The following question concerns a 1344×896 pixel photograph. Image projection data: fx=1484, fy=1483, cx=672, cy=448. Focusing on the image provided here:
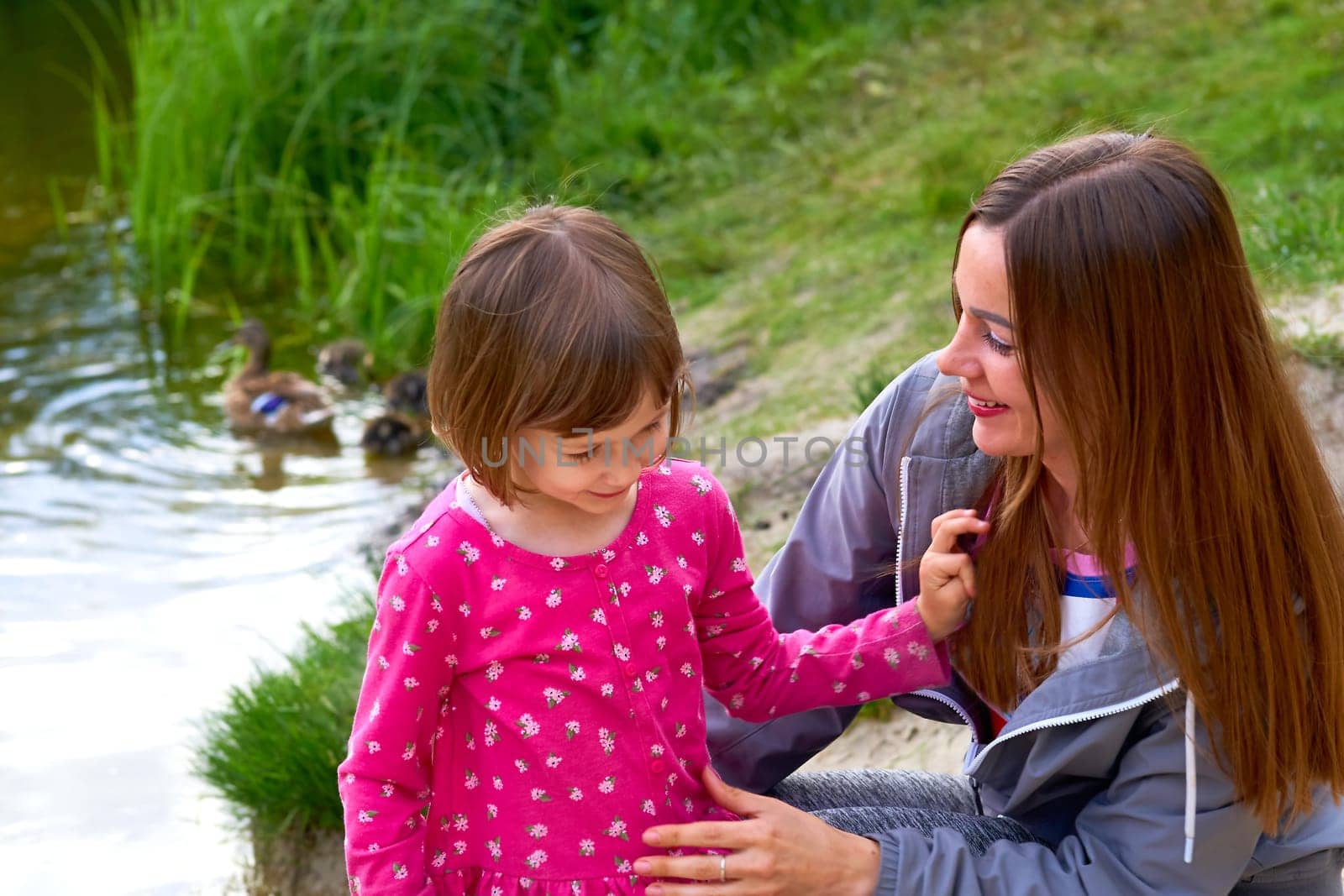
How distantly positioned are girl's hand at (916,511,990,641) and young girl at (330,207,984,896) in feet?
0.08

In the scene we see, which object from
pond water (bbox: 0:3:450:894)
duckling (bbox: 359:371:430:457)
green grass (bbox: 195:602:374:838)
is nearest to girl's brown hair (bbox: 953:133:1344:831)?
green grass (bbox: 195:602:374:838)

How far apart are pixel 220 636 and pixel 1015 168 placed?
3466 mm

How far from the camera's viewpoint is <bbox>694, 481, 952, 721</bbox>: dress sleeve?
7.11ft

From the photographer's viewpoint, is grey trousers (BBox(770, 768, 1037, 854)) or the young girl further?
grey trousers (BBox(770, 768, 1037, 854))

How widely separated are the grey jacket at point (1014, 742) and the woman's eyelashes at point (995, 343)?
0.21 metres

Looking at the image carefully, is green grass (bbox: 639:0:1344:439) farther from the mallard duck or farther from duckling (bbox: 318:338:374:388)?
duckling (bbox: 318:338:374:388)

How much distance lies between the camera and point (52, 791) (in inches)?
152

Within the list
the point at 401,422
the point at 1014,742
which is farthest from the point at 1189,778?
the point at 401,422

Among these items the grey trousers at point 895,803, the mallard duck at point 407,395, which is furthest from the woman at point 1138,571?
the mallard duck at point 407,395

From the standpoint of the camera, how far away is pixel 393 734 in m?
1.90

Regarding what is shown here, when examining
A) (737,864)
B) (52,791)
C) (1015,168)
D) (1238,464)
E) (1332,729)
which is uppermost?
(1015,168)

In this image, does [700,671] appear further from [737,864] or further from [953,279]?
[953,279]

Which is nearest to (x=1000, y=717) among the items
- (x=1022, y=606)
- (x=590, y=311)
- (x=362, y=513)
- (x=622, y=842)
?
(x=1022, y=606)

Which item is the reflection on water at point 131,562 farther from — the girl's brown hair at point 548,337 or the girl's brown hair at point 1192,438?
the girl's brown hair at point 1192,438
